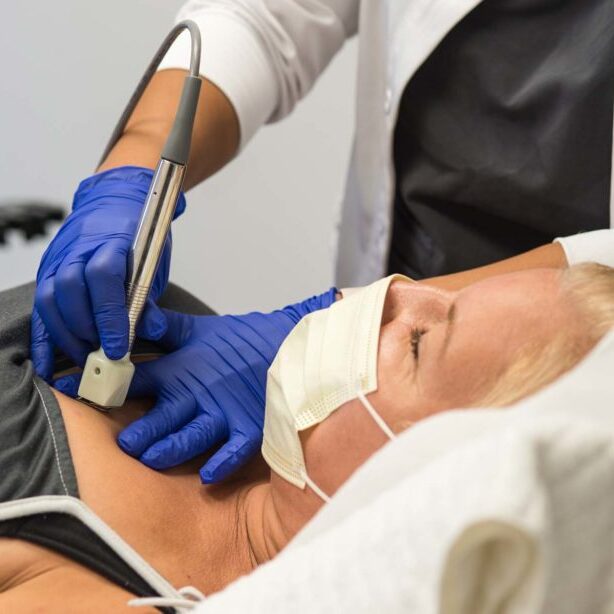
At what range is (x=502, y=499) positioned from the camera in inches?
16.2

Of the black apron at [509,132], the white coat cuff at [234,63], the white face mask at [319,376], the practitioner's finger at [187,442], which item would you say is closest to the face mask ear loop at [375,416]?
the white face mask at [319,376]

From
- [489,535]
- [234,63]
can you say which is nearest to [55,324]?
[234,63]

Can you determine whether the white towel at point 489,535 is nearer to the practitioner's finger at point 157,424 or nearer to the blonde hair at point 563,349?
the blonde hair at point 563,349

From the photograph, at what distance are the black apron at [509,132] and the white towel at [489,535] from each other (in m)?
0.67

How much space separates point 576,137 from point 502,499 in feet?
2.58

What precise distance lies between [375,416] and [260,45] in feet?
2.43

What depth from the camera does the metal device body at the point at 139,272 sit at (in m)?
0.86

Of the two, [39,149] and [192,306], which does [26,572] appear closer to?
[192,306]

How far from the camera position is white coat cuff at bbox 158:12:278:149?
1.21 meters

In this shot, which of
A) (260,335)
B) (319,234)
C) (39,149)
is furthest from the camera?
(319,234)

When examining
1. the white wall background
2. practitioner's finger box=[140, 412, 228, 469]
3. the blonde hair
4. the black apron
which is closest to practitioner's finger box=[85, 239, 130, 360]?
practitioner's finger box=[140, 412, 228, 469]

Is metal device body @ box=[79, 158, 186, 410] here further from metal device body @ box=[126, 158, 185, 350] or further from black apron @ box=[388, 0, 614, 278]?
black apron @ box=[388, 0, 614, 278]

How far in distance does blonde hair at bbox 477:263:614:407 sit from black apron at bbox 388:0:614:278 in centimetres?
37

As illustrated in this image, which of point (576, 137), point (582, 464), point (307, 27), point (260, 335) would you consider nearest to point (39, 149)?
point (307, 27)
